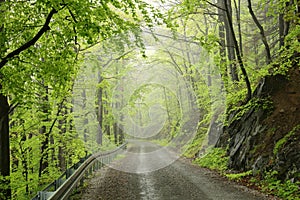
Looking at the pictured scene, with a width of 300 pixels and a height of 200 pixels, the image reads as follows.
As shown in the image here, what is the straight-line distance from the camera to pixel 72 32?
7.14 m

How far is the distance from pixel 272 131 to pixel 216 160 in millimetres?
4131

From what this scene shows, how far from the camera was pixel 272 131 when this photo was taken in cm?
1064

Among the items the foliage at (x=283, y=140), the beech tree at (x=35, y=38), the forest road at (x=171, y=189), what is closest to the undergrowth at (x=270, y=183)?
the forest road at (x=171, y=189)

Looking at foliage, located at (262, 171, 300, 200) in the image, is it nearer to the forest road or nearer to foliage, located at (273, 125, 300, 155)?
the forest road

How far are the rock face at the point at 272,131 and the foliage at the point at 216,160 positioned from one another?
48 cm

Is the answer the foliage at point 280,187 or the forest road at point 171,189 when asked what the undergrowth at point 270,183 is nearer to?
the foliage at point 280,187

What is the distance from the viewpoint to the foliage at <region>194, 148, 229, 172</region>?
13.1 meters

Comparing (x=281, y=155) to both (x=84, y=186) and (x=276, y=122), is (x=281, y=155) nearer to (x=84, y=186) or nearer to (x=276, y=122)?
(x=276, y=122)

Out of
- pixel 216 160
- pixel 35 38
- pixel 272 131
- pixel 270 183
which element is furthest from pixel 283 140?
pixel 35 38

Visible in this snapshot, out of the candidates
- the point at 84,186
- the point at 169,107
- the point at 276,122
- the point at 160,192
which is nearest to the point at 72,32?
the point at 160,192

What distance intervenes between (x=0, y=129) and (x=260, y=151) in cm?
853

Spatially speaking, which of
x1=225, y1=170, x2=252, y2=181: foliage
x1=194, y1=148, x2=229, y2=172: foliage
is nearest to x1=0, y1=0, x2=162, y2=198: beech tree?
x1=225, y1=170, x2=252, y2=181: foliage

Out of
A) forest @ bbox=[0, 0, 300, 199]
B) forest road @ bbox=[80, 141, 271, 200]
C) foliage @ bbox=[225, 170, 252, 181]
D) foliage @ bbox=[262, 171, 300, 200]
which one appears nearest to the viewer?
forest @ bbox=[0, 0, 300, 199]

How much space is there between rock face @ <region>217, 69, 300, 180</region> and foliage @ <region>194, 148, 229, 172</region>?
48cm
